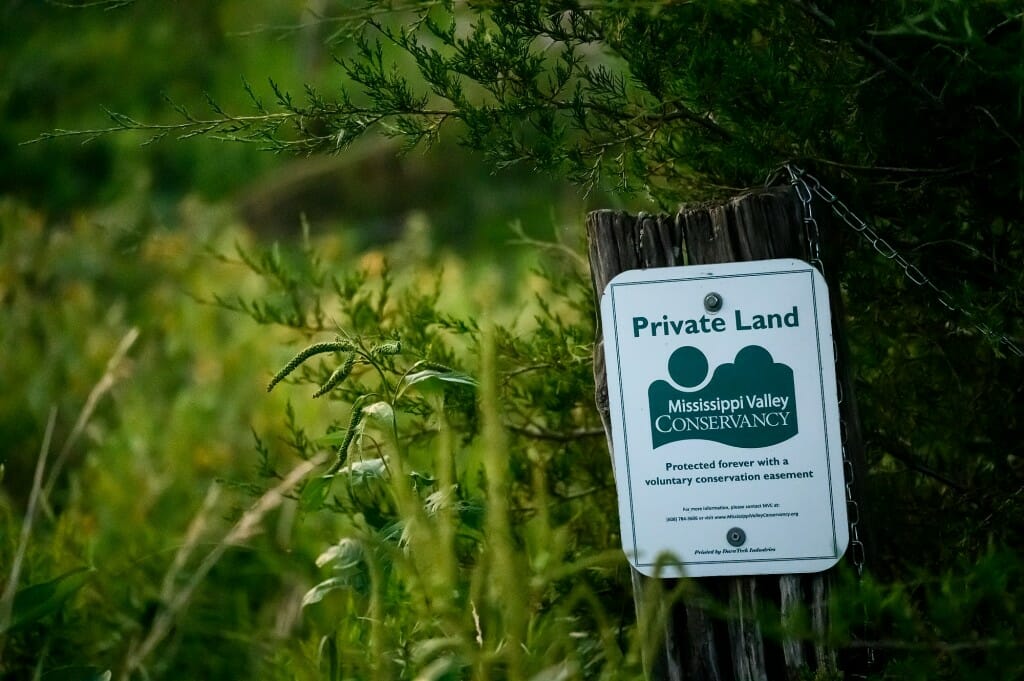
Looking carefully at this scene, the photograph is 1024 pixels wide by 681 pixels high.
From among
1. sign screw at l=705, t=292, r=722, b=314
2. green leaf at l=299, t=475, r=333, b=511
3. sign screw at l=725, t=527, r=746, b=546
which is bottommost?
sign screw at l=725, t=527, r=746, b=546

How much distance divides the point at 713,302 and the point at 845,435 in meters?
0.34

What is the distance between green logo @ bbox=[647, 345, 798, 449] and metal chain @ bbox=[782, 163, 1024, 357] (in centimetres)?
22

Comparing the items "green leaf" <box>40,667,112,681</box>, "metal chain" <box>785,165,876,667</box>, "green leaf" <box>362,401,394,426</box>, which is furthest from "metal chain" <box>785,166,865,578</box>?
"green leaf" <box>40,667,112,681</box>

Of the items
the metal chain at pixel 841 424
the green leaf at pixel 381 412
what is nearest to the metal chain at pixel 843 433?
the metal chain at pixel 841 424

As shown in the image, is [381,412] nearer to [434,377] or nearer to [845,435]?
[434,377]

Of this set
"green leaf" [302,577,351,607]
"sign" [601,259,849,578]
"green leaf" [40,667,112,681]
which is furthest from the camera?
"green leaf" [40,667,112,681]

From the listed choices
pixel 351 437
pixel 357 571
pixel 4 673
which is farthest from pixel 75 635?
pixel 351 437

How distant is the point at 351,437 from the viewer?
201 cm

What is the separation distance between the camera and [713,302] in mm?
1986

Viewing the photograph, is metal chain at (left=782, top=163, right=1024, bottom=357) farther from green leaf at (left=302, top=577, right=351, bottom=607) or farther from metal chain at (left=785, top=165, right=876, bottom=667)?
green leaf at (left=302, top=577, right=351, bottom=607)

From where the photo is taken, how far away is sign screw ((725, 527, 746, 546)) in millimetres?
1980

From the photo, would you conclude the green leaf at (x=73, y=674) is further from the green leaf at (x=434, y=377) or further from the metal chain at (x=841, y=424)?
the metal chain at (x=841, y=424)

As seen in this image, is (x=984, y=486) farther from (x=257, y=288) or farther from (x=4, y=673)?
(x=257, y=288)

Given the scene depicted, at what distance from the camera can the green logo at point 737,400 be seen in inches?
78.1
